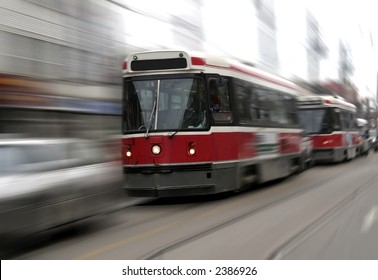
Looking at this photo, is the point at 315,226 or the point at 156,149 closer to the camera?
the point at 315,226

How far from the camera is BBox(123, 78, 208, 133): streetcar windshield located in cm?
1021

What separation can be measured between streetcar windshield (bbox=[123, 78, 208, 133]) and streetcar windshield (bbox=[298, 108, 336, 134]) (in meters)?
12.2

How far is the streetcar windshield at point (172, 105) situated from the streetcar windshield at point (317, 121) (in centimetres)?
1219

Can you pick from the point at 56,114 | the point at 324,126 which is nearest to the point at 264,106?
the point at 56,114

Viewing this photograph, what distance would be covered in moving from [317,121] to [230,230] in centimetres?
1520

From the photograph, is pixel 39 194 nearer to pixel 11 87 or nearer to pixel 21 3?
pixel 11 87

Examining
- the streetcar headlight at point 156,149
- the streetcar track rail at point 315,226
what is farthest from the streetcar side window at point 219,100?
the streetcar track rail at point 315,226

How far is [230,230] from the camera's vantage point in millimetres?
7641

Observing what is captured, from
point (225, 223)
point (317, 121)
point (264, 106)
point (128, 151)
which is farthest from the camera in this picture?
point (317, 121)

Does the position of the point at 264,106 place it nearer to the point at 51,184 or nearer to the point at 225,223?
the point at 225,223

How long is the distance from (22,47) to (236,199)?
9.23m

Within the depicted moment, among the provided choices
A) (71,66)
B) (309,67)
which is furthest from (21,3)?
(309,67)

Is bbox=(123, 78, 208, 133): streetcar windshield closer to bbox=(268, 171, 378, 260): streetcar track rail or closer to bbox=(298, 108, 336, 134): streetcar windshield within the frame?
bbox=(268, 171, 378, 260): streetcar track rail

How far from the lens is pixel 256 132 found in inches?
484
